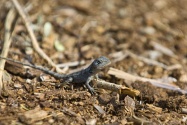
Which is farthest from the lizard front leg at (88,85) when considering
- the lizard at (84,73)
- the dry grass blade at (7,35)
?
the dry grass blade at (7,35)

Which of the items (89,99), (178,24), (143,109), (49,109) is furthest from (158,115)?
(178,24)

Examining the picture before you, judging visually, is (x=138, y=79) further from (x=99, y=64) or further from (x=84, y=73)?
(x=84, y=73)

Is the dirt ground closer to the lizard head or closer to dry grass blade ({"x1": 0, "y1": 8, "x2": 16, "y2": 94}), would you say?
dry grass blade ({"x1": 0, "y1": 8, "x2": 16, "y2": 94})

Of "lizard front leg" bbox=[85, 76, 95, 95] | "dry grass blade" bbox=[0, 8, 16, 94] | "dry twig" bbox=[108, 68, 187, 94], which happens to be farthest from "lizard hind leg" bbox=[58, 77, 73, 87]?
"dry grass blade" bbox=[0, 8, 16, 94]

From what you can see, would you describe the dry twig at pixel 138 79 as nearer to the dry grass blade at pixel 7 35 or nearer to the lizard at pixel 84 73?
the lizard at pixel 84 73

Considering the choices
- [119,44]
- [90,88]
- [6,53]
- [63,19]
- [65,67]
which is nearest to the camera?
[90,88]

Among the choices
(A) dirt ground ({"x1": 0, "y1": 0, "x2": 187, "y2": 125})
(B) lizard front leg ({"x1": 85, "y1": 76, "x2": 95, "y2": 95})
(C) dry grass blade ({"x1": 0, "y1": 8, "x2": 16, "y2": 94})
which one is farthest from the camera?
(C) dry grass blade ({"x1": 0, "y1": 8, "x2": 16, "y2": 94})

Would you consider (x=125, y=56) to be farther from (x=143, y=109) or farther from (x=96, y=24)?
(x=143, y=109)

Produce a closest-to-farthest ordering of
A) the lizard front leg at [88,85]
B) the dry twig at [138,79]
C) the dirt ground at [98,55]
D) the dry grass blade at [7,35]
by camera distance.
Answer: the dirt ground at [98,55]
the lizard front leg at [88,85]
the dry grass blade at [7,35]
the dry twig at [138,79]
